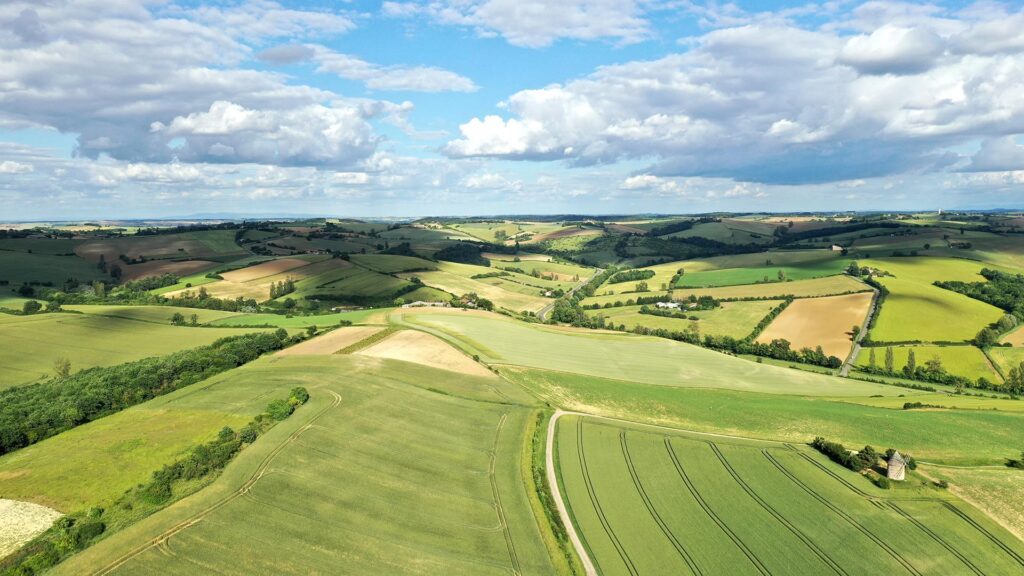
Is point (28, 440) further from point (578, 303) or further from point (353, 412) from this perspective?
point (578, 303)

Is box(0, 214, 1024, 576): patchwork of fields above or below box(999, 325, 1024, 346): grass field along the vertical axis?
below

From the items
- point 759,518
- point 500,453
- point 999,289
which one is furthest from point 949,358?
point 500,453

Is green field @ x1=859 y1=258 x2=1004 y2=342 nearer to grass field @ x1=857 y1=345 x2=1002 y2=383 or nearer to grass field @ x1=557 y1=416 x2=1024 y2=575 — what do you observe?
grass field @ x1=857 y1=345 x2=1002 y2=383

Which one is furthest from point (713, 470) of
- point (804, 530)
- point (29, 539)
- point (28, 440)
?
point (28, 440)

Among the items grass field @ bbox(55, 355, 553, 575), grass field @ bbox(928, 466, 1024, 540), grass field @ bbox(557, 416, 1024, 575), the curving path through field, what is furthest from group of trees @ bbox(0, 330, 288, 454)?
grass field @ bbox(928, 466, 1024, 540)

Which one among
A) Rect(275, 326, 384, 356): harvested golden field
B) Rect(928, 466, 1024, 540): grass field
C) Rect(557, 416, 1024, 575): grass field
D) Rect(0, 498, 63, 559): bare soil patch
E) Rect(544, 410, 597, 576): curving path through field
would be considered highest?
Rect(275, 326, 384, 356): harvested golden field
